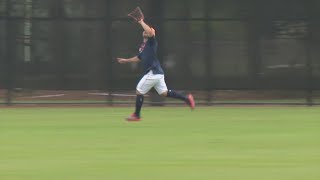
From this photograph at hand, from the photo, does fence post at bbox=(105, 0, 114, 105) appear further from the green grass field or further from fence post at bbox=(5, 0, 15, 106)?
fence post at bbox=(5, 0, 15, 106)

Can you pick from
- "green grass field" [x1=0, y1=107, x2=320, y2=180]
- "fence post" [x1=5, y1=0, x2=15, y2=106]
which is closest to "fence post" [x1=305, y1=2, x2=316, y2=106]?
"green grass field" [x1=0, y1=107, x2=320, y2=180]

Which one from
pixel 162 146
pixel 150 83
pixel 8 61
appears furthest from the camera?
pixel 8 61

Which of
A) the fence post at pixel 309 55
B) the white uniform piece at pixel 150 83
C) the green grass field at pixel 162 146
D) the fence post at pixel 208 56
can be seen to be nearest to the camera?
the green grass field at pixel 162 146

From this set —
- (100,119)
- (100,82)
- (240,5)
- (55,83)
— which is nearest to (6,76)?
(55,83)

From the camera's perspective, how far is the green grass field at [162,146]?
7.30m

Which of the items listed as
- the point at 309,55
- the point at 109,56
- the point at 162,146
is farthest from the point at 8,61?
the point at 162,146

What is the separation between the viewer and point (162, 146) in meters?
9.16

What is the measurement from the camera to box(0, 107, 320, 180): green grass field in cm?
730

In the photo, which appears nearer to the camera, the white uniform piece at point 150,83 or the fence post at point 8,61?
the white uniform piece at point 150,83

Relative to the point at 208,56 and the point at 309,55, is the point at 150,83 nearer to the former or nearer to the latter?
the point at 208,56

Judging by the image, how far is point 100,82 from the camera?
16.1 m

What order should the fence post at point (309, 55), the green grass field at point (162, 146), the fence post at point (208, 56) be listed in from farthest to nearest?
the fence post at point (208, 56) → the fence post at point (309, 55) → the green grass field at point (162, 146)

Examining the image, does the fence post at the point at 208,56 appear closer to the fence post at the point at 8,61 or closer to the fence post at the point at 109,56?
the fence post at the point at 109,56

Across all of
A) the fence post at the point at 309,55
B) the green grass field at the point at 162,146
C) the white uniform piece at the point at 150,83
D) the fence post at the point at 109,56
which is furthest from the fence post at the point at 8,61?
the fence post at the point at 309,55
